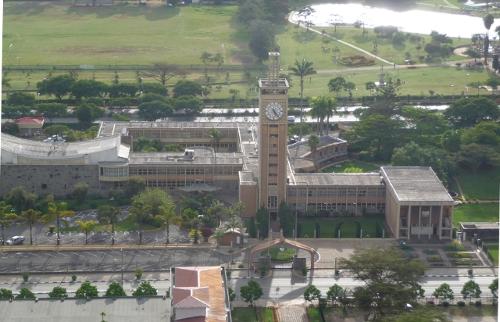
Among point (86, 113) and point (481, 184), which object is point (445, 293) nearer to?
point (481, 184)

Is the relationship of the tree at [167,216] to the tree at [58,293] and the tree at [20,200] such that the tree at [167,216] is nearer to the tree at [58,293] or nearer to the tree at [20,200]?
the tree at [20,200]

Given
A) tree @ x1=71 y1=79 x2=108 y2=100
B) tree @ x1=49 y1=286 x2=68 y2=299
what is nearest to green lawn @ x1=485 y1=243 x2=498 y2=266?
tree @ x1=49 y1=286 x2=68 y2=299

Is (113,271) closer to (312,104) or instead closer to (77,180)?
(77,180)

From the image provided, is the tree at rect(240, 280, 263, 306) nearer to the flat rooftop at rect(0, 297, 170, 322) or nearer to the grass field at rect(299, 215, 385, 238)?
the flat rooftop at rect(0, 297, 170, 322)

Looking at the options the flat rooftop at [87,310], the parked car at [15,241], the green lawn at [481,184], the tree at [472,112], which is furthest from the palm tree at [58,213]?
the tree at [472,112]

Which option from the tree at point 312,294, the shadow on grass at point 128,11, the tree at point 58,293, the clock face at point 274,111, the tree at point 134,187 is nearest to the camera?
the tree at point 58,293

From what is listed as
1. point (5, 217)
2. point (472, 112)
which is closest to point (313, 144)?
point (472, 112)

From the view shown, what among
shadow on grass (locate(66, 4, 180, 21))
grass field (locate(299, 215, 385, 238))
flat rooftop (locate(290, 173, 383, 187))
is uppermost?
shadow on grass (locate(66, 4, 180, 21))
